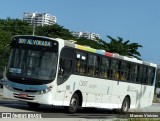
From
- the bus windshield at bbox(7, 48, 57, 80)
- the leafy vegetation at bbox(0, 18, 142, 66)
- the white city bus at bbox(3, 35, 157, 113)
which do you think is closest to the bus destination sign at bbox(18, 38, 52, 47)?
the white city bus at bbox(3, 35, 157, 113)

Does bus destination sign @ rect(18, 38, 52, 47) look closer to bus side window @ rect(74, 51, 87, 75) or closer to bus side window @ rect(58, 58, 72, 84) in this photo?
bus side window @ rect(58, 58, 72, 84)

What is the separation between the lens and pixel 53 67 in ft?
63.9

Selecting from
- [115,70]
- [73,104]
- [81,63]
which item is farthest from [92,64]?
[115,70]

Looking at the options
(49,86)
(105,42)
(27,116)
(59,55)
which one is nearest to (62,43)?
(59,55)

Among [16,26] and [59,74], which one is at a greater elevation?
[16,26]

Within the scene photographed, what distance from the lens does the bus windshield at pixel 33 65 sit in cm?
1944

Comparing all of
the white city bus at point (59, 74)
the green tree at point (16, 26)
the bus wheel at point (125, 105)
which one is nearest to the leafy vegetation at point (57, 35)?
the green tree at point (16, 26)

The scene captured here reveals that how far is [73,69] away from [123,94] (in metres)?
5.99

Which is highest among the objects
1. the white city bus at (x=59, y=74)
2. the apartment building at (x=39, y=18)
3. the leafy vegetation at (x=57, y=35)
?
the apartment building at (x=39, y=18)

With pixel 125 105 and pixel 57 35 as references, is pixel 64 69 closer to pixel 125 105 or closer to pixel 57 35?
pixel 125 105

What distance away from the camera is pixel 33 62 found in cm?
1955

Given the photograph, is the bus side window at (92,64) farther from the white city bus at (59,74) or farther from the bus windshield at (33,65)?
the bus windshield at (33,65)

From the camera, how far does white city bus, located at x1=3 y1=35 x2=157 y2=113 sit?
1942cm

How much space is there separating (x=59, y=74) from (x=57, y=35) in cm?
6192
